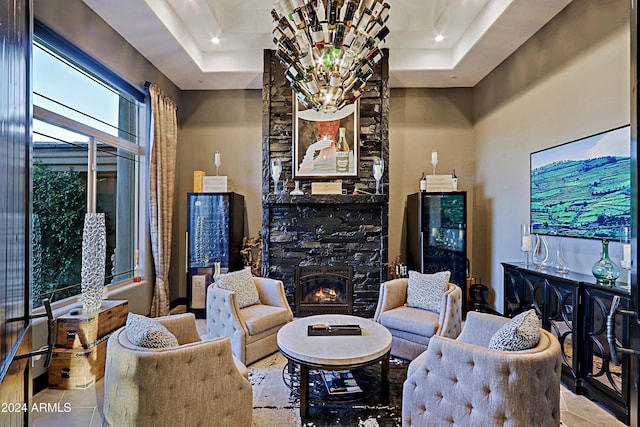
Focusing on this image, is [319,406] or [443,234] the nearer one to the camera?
[319,406]

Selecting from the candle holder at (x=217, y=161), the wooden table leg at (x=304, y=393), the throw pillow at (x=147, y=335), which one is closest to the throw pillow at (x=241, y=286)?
the wooden table leg at (x=304, y=393)

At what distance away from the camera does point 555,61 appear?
353cm

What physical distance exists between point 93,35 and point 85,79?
0.45 metres

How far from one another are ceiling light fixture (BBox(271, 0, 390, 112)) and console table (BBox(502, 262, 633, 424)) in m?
2.40

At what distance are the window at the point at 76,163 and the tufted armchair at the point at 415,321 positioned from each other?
3.18 m

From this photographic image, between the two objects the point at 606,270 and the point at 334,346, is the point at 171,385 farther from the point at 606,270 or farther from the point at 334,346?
the point at 606,270

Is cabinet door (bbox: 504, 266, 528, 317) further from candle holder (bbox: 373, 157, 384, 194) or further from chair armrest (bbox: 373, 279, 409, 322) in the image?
candle holder (bbox: 373, 157, 384, 194)

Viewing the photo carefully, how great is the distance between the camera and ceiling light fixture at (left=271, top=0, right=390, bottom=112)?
6.95ft

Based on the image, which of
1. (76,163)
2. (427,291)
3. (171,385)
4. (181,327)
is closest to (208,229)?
(76,163)

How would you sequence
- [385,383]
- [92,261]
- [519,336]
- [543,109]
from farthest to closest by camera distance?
[543,109], [92,261], [385,383], [519,336]

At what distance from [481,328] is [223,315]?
223 centimetres

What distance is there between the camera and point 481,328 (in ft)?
7.89

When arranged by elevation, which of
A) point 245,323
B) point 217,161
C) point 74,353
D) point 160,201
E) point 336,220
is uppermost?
point 217,161

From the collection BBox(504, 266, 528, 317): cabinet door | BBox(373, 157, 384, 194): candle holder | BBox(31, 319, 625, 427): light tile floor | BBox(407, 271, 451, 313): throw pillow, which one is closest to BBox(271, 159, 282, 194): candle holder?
BBox(373, 157, 384, 194): candle holder
